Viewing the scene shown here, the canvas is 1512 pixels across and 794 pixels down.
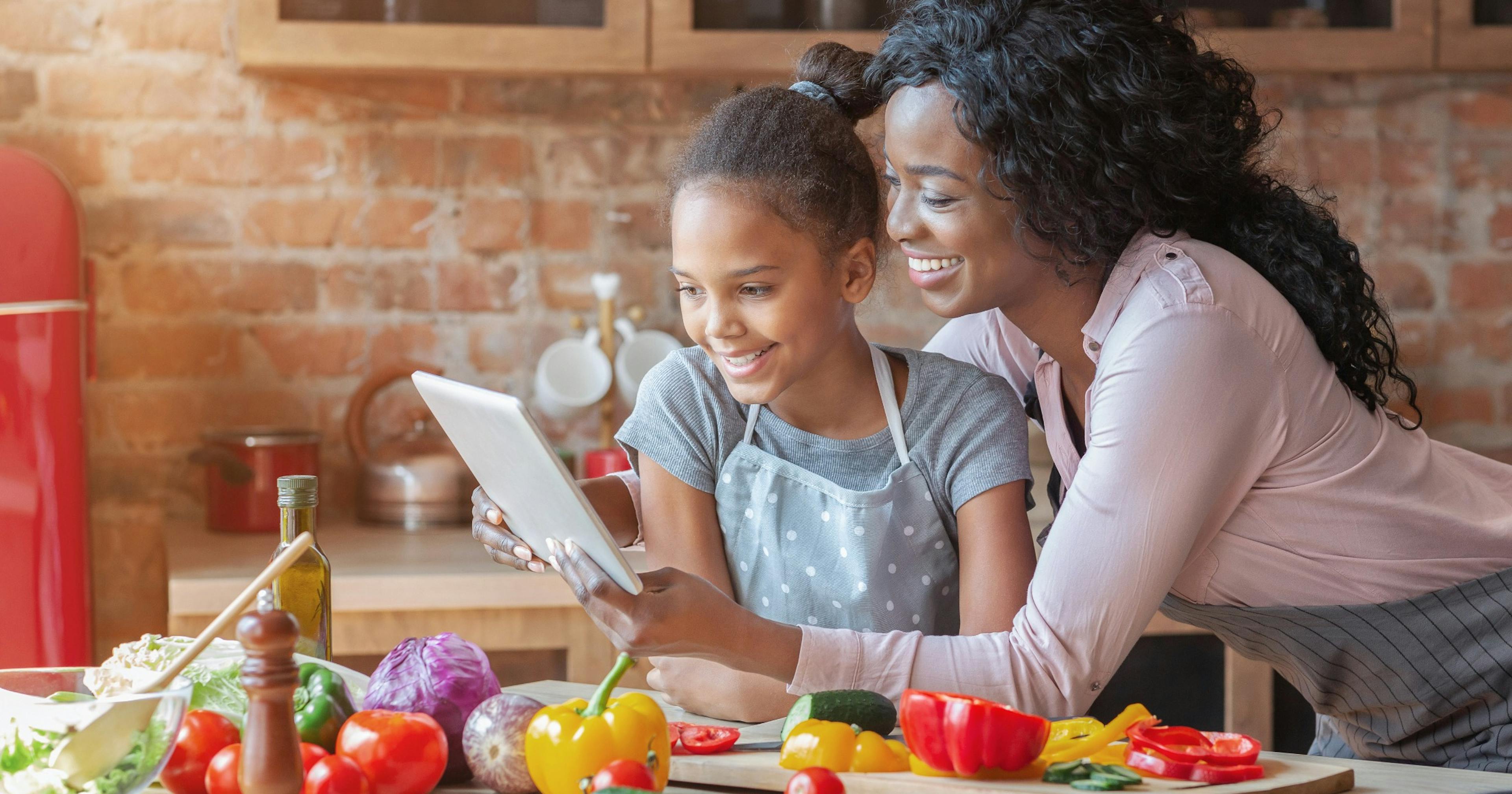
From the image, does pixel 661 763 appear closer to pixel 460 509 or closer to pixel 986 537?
pixel 986 537

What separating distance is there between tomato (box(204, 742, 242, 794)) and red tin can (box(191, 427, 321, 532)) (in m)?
1.44

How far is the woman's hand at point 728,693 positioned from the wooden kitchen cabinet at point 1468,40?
184 cm

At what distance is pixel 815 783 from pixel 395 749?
25 cm

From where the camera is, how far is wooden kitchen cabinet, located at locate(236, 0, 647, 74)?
211 cm

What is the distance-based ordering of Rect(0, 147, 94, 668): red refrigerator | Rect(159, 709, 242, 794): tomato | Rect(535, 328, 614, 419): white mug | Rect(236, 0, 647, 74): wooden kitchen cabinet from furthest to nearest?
1. Rect(535, 328, 614, 419): white mug
2. Rect(236, 0, 647, 74): wooden kitchen cabinet
3. Rect(0, 147, 94, 668): red refrigerator
4. Rect(159, 709, 242, 794): tomato

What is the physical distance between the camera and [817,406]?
1.30 meters

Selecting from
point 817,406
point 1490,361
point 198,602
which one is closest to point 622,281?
point 198,602

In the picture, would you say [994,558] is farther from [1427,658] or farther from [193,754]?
[193,754]

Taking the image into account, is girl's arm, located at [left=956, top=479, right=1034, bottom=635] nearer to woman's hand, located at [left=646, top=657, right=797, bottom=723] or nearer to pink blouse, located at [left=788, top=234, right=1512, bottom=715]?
pink blouse, located at [left=788, top=234, right=1512, bottom=715]

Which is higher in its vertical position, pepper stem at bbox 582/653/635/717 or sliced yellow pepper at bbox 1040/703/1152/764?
pepper stem at bbox 582/653/635/717

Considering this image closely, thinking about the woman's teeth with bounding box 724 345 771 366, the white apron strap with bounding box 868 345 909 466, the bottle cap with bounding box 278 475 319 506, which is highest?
the woman's teeth with bounding box 724 345 771 366

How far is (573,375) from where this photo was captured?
2412mm

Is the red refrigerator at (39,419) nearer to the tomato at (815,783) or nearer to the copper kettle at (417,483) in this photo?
the copper kettle at (417,483)

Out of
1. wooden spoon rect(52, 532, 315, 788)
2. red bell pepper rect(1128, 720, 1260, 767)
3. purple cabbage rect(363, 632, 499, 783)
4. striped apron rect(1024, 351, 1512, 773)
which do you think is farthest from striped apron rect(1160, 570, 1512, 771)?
wooden spoon rect(52, 532, 315, 788)
